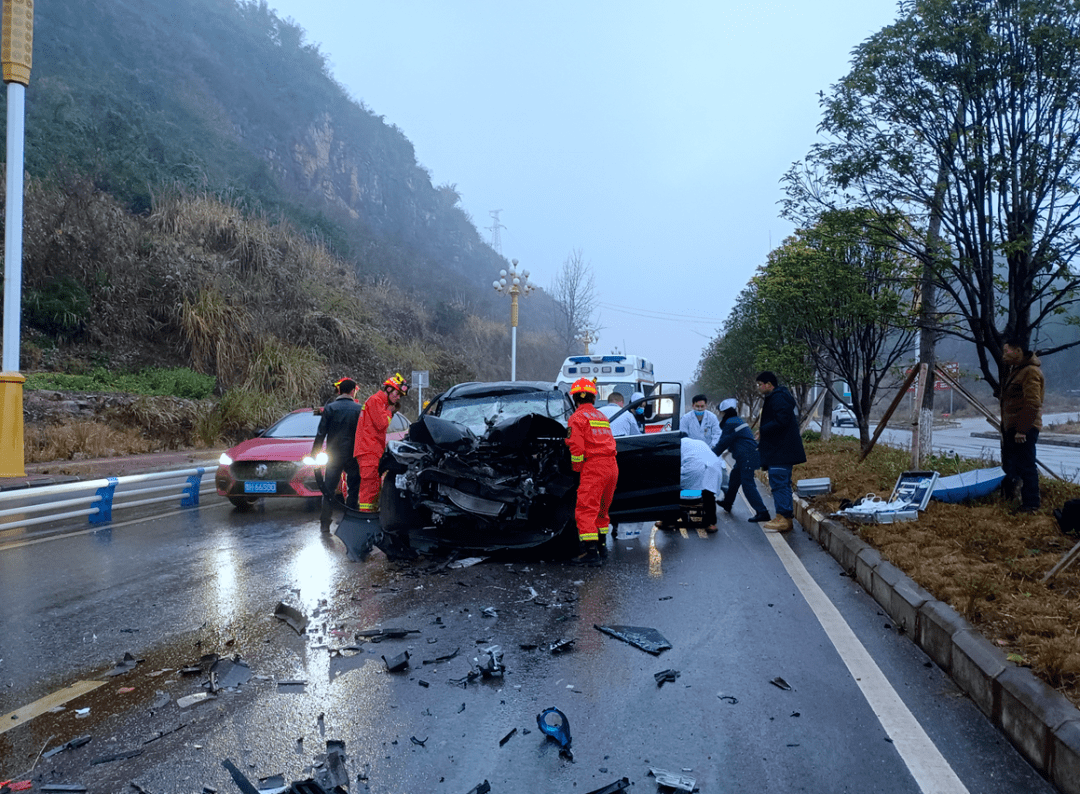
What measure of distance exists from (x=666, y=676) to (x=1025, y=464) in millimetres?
5893

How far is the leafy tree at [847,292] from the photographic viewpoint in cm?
998

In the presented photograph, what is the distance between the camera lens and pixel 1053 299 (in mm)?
8453

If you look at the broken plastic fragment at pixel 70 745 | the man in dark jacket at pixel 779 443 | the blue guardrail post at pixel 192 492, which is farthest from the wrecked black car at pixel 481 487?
the blue guardrail post at pixel 192 492

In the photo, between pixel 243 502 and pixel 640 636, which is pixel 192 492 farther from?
pixel 640 636

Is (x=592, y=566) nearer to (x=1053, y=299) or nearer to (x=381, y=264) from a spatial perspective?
(x=1053, y=299)

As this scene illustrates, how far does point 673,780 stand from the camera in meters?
3.04

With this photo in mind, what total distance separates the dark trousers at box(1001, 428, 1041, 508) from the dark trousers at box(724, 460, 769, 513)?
2702mm

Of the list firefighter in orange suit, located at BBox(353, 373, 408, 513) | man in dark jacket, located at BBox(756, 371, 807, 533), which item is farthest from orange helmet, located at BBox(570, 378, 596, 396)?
man in dark jacket, located at BBox(756, 371, 807, 533)

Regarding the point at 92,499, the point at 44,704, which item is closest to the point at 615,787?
the point at 44,704

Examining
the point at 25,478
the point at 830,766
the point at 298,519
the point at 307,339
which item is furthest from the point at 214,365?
the point at 830,766

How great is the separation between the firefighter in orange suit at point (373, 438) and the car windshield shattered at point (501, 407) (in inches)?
22.5

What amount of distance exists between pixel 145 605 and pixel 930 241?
883 cm

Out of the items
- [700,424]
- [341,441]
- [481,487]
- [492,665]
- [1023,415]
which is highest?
[1023,415]

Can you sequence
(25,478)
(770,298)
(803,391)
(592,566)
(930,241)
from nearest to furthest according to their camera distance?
(592,566), (930,241), (25,478), (770,298), (803,391)
